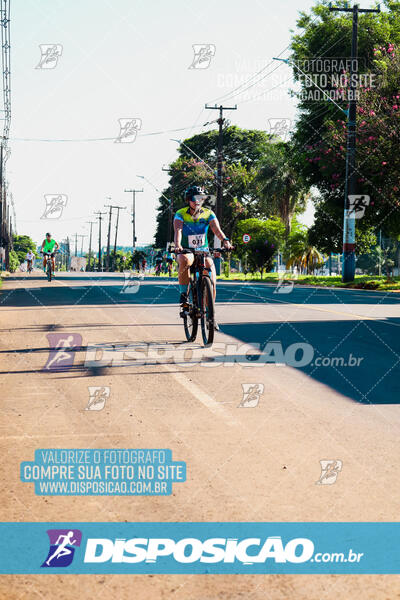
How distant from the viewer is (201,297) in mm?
10648

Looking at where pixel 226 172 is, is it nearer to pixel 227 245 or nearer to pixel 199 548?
pixel 227 245

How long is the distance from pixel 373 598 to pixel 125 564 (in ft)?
3.66

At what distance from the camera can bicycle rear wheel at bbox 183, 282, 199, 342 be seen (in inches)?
429

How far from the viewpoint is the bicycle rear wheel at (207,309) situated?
10.4 m

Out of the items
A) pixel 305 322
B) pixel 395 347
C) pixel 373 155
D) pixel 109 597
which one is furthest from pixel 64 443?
pixel 373 155

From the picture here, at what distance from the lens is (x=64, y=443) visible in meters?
5.56

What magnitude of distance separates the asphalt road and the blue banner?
0.11m
